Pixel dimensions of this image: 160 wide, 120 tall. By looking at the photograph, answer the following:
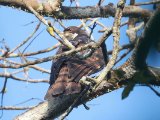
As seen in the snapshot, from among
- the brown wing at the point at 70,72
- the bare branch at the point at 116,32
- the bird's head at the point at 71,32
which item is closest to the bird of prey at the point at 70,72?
the brown wing at the point at 70,72

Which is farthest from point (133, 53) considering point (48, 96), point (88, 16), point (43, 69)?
point (43, 69)

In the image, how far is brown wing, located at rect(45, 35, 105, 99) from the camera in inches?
98.4

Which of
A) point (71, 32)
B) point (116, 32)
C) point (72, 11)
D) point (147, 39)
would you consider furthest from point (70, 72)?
point (71, 32)

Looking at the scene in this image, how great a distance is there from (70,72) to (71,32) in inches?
54.9

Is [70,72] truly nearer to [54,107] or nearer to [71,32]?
[54,107]

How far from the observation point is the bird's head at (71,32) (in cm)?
396

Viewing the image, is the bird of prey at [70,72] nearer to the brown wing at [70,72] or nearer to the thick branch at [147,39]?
the brown wing at [70,72]

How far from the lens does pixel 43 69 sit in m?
4.45

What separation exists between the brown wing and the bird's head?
0.79 meters

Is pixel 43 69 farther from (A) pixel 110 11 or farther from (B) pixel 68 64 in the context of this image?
(B) pixel 68 64

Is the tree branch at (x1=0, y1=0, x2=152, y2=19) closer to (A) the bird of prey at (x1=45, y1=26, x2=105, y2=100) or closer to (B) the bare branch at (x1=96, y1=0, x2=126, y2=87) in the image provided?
(A) the bird of prey at (x1=45, y1=26, x2=105, y2=100)

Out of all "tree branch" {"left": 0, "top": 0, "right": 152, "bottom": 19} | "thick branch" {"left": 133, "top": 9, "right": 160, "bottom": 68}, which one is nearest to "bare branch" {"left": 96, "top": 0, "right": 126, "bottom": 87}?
"thick branch" {"left": 133, "top": 9, "right": 160, "bottom": 68}

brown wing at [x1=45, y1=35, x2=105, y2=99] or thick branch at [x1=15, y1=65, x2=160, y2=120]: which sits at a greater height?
brown wing at [x1=45, y1=35, x2=105, y2=99]

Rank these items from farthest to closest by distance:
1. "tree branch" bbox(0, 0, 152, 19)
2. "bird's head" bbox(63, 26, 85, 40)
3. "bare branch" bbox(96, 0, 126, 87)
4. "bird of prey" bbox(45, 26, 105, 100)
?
"bird's head" bbox(63, 26, 85, 40) < "tree branch" bbox(0, 0, 152, 19) < "bird of prey" bbox(45, 26, 105, 100) < "bare branch" bbox(96, 0, 126, 87)
